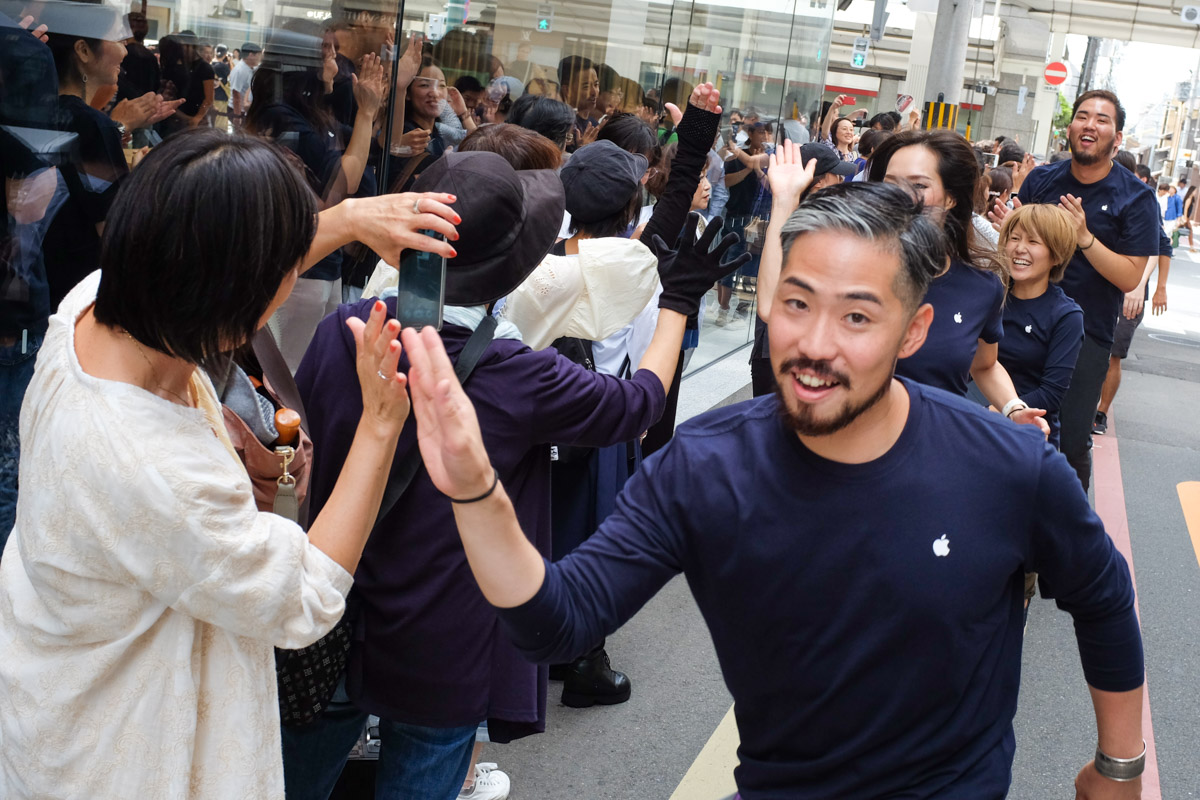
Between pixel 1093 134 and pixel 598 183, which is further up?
pixel 1093 134

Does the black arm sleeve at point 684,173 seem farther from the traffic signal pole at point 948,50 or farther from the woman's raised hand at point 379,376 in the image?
the traffic signal pole at point 948,50

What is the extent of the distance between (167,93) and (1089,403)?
415cm

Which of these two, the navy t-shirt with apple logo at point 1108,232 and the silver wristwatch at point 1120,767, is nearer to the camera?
the silver wristwatch at point 1120,767

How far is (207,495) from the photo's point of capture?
1.54 metres

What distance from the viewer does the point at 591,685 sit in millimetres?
4012

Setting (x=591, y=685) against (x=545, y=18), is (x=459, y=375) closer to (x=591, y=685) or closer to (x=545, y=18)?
(x=591, y=685)

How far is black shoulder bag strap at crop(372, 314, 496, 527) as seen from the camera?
7.06ft

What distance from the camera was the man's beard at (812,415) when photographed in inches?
66.2

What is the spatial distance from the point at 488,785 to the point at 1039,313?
106 inches

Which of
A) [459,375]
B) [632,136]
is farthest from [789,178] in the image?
[632,136]

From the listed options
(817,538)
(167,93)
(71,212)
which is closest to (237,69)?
(167,93)

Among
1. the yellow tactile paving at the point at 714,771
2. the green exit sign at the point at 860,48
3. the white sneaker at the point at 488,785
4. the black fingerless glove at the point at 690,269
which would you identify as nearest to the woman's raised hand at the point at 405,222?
the black fingerless glove at the point at 690,269

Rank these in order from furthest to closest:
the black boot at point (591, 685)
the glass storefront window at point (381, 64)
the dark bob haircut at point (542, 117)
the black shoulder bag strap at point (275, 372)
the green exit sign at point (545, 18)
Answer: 1. the green exit sign at point (545, 18)
2. the dark bob haircut at point (542, 117)
3. the black boot at point (591, 685)
4. the glass storefront window at point (381, 64)
5. the black shoulder bag strap at point (275, 372)

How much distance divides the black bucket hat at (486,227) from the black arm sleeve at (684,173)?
43 centimetres
